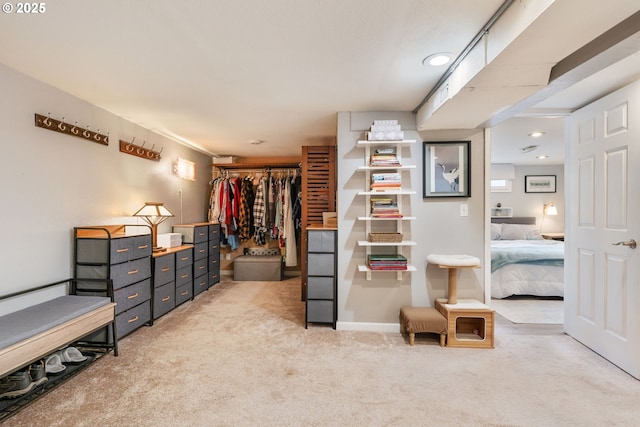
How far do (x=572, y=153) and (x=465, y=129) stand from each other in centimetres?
95

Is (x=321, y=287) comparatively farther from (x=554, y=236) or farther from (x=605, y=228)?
(x=554, y=236)

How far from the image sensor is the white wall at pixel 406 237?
284 cm

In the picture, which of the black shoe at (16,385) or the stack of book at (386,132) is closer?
the black shoe at (16,385)

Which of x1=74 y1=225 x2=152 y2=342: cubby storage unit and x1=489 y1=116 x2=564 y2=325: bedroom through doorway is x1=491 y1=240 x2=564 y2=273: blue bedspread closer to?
x1=489 y1=116 x2=564 y2=325: bedroom through doorway

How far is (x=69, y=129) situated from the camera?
247cm

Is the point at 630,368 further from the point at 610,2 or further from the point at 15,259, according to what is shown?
the point at 15,259

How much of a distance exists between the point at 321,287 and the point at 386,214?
38.7 inches

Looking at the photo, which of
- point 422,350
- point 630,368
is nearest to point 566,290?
point 630,368

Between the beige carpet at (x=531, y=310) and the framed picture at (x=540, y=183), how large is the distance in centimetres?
339

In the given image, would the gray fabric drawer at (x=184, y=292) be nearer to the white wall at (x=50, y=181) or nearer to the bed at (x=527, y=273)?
the white wall at (x=50, y=181)

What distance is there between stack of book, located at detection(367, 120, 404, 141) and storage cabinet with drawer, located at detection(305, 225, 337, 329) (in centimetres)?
98

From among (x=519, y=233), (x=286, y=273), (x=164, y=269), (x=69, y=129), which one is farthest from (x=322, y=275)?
(x=519, y=233)

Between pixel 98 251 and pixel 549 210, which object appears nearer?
pixel 98 251

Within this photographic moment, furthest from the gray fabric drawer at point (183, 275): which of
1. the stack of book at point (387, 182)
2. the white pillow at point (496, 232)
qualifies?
the white pillow at point (496, 232)
